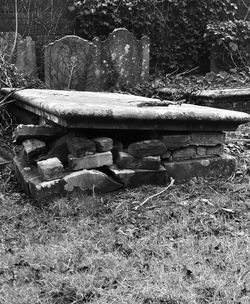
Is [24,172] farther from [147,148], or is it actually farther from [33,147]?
[147,148]

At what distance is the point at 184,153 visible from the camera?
13.2ft

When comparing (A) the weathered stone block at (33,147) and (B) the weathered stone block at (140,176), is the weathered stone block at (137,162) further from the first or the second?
(A) the weathered stone block at (33,147)

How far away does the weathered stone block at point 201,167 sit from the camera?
156 inches

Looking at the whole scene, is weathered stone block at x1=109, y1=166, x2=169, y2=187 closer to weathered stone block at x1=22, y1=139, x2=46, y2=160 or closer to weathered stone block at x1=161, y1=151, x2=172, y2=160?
weathered stone block at x1=161, y1=151, x2=172, y2=160

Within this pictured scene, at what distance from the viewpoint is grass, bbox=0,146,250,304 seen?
2281mm

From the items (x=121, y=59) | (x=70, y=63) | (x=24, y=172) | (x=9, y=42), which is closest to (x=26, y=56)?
(x=9, y=42)

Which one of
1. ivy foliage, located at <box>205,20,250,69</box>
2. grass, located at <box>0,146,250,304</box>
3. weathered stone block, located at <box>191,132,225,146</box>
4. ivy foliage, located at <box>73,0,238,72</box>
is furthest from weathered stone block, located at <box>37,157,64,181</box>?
ivy foliage, located at <box>205,20,250,69</box>

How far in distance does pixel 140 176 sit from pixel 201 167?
662mm

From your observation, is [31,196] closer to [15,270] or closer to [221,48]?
[15,270]

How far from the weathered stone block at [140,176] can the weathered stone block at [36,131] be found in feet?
2.19

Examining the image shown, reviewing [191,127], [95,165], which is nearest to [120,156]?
[95,165]

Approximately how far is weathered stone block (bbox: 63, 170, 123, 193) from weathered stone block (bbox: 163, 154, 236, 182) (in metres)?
0.58

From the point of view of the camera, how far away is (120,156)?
3703 millimetres

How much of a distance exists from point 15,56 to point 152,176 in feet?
15.1
